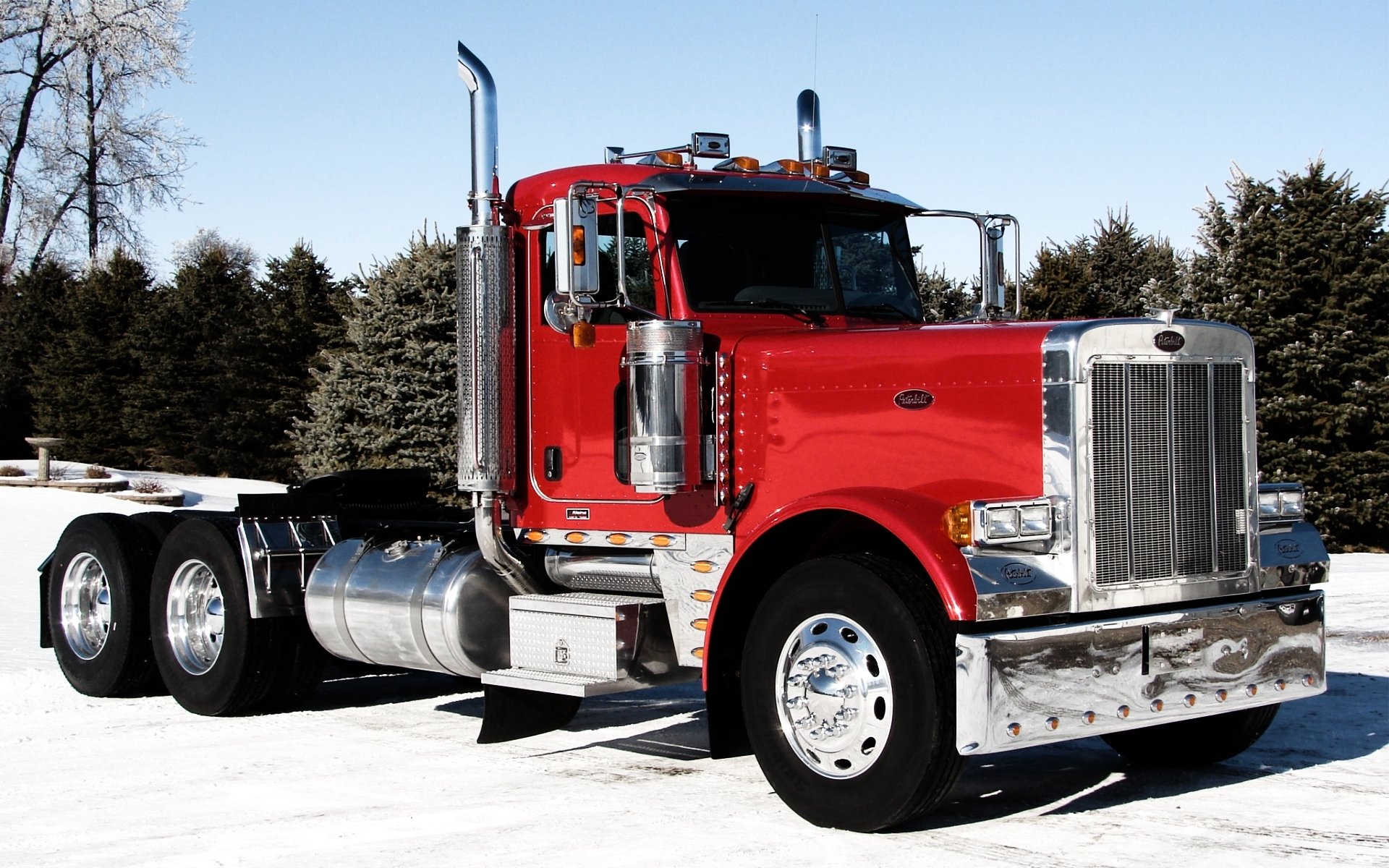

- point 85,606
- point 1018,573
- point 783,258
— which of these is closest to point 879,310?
point 783,258

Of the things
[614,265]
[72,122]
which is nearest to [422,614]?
[614,265]

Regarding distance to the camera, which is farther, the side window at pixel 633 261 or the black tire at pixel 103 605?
the black tire at pixel 103 605

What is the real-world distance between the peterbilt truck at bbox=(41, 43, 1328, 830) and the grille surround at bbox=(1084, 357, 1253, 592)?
0.01 m

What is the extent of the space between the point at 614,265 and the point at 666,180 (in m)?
0.48

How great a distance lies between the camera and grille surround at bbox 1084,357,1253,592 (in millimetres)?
6262

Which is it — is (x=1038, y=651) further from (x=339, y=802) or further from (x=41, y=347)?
(x=41, y=347)

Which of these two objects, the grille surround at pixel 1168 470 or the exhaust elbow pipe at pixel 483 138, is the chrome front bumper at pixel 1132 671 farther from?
the exhaust elbow pipe at pixel 483 138

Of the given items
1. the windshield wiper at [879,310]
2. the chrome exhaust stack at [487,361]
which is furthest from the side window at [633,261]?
the windshield wiper at [879,310]

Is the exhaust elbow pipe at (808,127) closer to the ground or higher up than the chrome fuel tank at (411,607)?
higher up

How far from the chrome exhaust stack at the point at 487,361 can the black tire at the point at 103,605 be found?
3327mm

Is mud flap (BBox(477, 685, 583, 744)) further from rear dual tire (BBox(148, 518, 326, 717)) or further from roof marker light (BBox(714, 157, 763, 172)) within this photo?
roof marker light (BBox(714, 157, 763, 172))

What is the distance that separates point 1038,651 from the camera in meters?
5.91

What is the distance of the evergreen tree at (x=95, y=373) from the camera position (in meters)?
39.4

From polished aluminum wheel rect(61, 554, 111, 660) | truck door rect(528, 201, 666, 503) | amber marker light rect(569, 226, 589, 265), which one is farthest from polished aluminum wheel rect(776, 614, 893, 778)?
polished aluminum wheel rect(61, 554, 111, 660)
